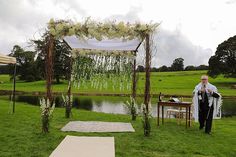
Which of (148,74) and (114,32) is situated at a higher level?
(114,32)

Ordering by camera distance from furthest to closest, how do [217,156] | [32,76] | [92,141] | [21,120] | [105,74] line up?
[32,76] → [105,74] → [21,120] → [217,156] → [92,141]

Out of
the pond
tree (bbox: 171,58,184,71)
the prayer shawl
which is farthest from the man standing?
tree (bbox: 171,58,184,71)

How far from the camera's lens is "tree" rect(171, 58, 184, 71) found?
76.8m

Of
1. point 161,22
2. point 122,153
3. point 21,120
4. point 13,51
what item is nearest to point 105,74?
point 21,120

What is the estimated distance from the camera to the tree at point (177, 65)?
76.8 meters

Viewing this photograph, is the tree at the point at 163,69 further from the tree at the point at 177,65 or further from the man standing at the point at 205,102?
the man standing at the point at 205,102

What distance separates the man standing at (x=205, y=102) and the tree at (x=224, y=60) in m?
38.0

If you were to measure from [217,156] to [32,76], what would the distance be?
5204 cm

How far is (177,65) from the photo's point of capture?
264 feet

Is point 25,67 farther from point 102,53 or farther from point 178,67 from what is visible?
point 102,53

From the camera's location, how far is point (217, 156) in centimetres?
729

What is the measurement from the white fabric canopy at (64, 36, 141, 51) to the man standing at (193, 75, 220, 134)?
2.53 m

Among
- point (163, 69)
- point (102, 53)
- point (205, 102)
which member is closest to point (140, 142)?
point (205, 102)

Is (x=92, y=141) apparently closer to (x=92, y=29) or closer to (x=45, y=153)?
(x=45, y=153)
